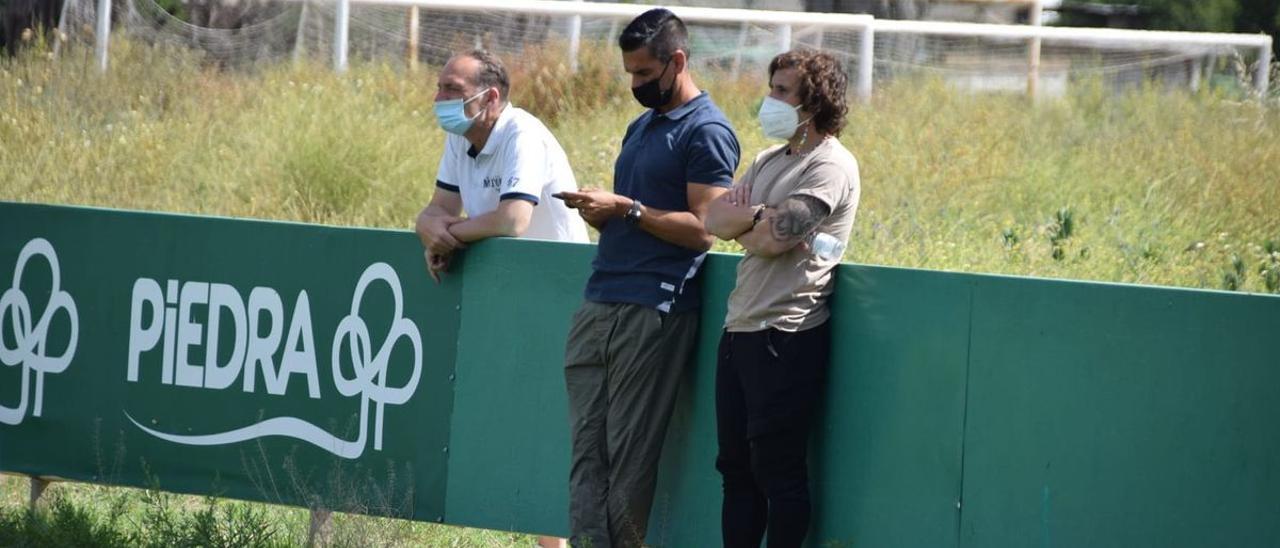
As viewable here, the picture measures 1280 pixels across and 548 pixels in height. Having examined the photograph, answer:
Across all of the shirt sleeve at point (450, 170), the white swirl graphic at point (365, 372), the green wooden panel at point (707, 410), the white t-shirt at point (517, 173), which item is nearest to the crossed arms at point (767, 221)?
the green wooden panel at point (707, 410)

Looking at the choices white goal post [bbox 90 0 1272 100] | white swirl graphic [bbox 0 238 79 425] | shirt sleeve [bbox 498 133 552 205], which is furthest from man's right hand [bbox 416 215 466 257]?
white goal post [bbox 90 0 1272 100]

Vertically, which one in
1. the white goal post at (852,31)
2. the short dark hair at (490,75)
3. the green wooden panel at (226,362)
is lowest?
the green wooden panel at (226,362)

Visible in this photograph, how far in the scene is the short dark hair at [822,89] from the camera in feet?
16.9

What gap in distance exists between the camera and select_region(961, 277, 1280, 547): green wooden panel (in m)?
4.54

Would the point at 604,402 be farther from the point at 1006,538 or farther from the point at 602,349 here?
A: the point at 1006,538

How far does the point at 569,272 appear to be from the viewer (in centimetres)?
591

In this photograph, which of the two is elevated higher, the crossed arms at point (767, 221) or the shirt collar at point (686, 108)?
the shirt collar at point (686, 108)

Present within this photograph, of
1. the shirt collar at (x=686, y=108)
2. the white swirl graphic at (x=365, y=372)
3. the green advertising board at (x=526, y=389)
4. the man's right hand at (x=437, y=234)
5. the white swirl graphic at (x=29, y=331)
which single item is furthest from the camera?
the white swirl graphic at (x=29, y=331)

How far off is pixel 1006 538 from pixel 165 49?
40.6 ft

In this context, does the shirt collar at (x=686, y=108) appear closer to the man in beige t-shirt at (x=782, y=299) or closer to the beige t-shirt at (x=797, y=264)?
the man in beige t-shirt at (x=782, y=299)

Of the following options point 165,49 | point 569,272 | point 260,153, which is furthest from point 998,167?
point 165,49

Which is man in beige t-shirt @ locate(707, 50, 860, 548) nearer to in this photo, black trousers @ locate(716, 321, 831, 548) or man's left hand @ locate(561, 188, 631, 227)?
black trousers @ locate(716, 321, 831, 548)

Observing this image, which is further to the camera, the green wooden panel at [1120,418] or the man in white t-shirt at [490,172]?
the man in white t-shirt at [490,172]

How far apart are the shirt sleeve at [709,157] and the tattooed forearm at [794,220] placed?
0.42 meters
